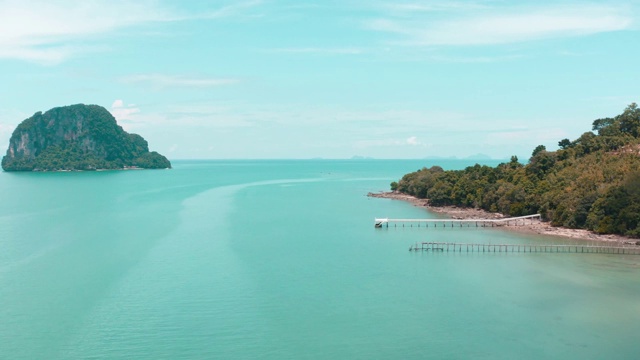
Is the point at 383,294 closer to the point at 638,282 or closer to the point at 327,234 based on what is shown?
the point at 638,282

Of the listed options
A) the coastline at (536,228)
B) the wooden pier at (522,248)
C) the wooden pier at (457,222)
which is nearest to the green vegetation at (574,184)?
the coastline at (536,228)

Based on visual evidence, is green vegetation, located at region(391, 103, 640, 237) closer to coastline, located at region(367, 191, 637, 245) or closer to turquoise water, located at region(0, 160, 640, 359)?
coastline, located at region(367, 191, 637, 245)

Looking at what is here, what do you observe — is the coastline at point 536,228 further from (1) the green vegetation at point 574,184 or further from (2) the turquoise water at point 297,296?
(2) the turquoise water at point 297,296

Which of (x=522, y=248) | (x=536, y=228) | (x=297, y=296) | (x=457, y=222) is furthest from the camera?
(x=457, y=222)

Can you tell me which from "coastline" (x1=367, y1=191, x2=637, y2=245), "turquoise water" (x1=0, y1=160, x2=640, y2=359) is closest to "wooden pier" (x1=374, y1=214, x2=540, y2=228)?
"coastline" (x1=367, y1=191, x2=637, y2=245)

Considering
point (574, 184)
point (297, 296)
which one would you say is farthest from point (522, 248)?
point (297, 296)

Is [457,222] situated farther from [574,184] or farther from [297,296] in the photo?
[297,296]
